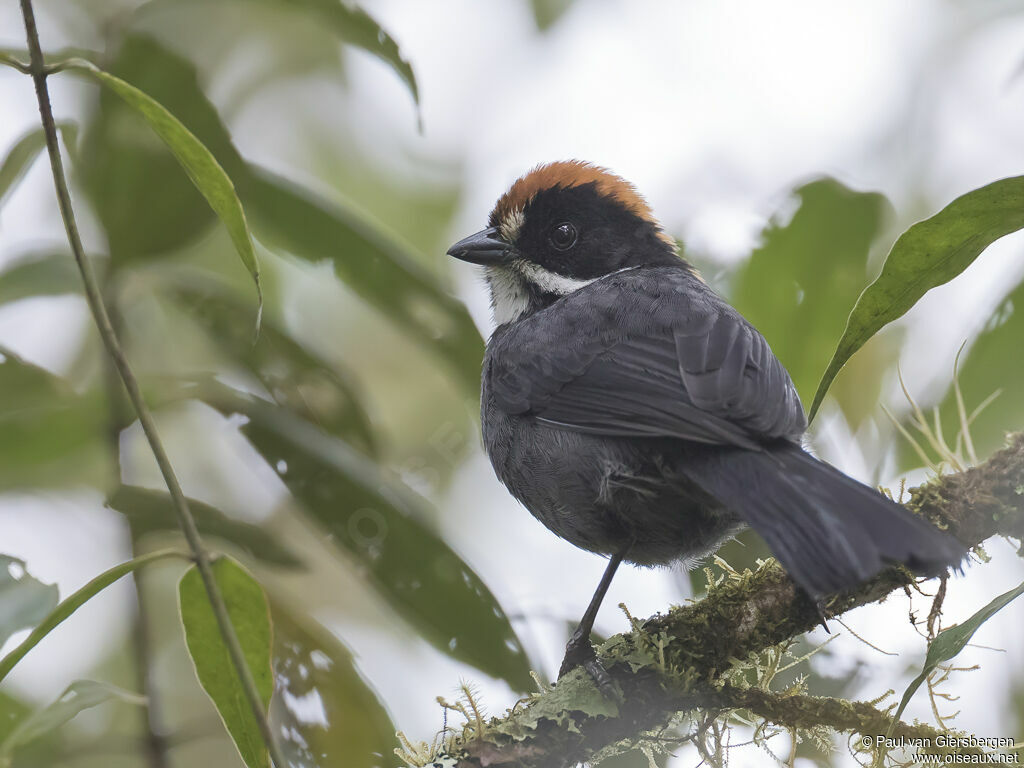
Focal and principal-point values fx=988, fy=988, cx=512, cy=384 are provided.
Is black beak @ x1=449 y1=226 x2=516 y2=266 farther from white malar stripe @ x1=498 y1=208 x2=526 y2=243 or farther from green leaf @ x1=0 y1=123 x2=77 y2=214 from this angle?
green leaf @ x1=0 y1=123 x2=77 y2=214

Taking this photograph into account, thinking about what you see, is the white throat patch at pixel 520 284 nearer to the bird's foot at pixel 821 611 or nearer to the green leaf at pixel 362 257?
the green leaf at pixel 362 257

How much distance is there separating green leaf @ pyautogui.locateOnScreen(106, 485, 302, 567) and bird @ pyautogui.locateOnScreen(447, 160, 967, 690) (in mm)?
835

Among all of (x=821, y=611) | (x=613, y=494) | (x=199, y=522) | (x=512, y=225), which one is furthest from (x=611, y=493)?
(x=512, y=225)

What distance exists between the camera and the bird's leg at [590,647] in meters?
2.56

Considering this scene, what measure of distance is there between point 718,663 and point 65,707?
1.63 metres

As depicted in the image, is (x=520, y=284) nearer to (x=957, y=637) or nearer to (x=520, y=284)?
(x=520, y=284)

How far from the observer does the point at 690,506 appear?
2922 mm

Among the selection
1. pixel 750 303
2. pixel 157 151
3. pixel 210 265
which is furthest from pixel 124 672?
pixel 750 303

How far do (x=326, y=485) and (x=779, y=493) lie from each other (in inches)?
50.0

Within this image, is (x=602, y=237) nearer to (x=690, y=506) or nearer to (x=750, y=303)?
(x=750, y=303)

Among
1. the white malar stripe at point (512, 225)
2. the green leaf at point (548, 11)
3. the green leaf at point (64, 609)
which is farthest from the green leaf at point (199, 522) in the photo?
the green leaf at point (548, 11)

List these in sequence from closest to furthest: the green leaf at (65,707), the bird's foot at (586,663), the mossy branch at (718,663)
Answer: the green leaf at (65,707), the mossy branch at (718,663), the bird's foot at (586,663)

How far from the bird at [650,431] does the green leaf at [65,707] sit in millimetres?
1341

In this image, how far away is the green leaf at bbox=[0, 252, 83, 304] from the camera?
2830 mm
